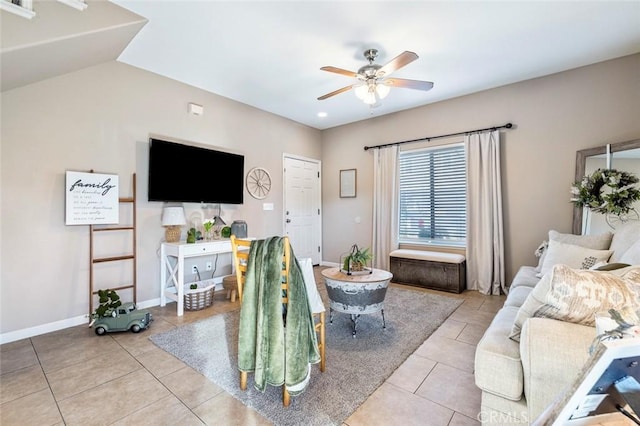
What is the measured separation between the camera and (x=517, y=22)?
2.58 m

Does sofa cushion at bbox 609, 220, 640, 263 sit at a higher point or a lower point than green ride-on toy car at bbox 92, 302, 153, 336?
higher

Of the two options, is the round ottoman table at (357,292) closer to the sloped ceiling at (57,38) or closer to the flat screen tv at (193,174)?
the flat screen tv at (193,174)

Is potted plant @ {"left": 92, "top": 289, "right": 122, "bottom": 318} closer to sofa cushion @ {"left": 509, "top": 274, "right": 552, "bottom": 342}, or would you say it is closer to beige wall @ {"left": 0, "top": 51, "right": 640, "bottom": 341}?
beige wall @ {"left": 0, "top": 51, "right": 640, "bottom": 341}

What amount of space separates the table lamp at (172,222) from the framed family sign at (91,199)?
1.59 feet

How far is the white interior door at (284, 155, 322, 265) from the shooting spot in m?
5.34

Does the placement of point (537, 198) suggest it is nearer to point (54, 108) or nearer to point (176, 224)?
point (176, 224)

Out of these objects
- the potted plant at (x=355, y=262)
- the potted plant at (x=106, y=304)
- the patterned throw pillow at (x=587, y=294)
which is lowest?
the potted plant at (x=106, y=304)

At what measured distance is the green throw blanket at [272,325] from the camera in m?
1.67

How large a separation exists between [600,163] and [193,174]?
4.93 m

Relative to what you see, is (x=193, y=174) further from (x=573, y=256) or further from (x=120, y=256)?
(x=573, y=256)

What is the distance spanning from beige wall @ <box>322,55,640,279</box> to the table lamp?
3.72m

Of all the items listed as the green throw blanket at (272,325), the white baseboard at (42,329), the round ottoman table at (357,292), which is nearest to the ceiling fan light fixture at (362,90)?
the round ottoman table at (357,292)

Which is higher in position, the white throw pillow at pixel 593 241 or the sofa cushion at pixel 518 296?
the white throw pillow at pixel 593 241

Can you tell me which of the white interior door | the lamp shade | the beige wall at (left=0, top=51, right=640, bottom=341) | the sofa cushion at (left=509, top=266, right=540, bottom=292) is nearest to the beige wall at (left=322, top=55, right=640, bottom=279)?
the beige wall at (left=0, top=51, right=640, bottom=341)
